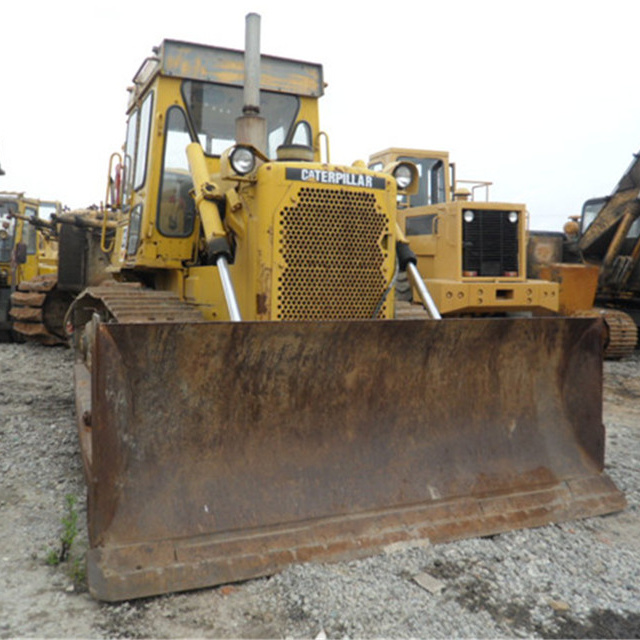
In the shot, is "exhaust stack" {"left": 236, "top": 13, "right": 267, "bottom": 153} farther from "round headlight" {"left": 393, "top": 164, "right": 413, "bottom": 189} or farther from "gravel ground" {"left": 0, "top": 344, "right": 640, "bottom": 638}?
"gravel ground" {"left": 0, "top": 344, "right": 640, "bottom": 638}

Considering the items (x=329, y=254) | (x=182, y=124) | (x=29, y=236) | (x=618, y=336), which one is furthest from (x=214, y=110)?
(x=29, y=236)

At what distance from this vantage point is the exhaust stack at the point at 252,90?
13.7ft

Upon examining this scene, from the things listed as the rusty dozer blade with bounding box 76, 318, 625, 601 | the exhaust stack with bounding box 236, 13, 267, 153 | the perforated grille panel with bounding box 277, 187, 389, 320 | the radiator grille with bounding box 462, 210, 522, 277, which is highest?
the exhaust stack with bounding box 236, 13, 267, 153

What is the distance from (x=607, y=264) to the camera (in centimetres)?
1138

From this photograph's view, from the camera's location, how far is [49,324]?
33.7 feet

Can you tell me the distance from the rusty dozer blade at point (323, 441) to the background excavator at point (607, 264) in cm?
663

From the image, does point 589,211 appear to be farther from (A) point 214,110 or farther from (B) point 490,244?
(A) point 214,110

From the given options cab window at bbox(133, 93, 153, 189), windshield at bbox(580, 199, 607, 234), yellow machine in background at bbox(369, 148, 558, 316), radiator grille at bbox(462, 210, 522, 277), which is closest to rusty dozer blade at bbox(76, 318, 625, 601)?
cab window at bbox(133, 93, 153, 189)

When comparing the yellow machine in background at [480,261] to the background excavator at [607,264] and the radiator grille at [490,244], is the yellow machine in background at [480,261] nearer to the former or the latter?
the radiator grille at [490,244]

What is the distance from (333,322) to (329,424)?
498 mm

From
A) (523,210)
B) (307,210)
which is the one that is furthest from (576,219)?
(307,210)

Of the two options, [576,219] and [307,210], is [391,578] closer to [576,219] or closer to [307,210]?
[307,210]

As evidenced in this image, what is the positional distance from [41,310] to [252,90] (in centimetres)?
695

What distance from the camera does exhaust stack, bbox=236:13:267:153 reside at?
4188mm
